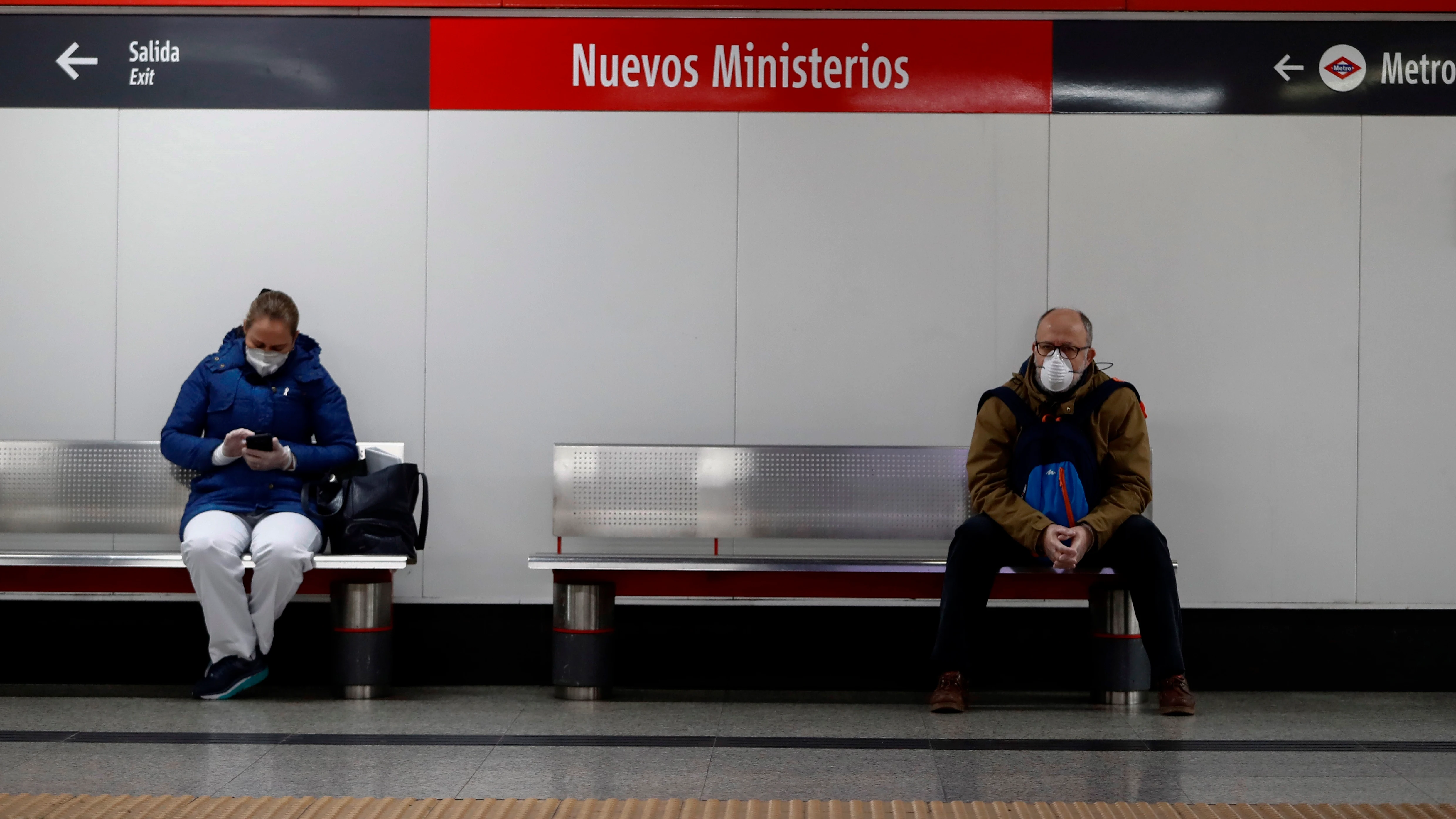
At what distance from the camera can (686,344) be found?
17.0 ft

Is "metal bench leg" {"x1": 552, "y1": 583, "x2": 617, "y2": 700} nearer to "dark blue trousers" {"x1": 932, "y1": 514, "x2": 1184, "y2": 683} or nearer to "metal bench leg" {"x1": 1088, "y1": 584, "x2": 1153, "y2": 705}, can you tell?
"dark blue trousers" {"x1": 932, "y1": 514, "x2": 1184, "y2": 683}

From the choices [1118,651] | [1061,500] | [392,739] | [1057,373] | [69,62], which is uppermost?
[69,62]

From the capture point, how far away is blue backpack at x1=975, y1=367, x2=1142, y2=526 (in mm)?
4379

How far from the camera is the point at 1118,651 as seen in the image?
4574 mm

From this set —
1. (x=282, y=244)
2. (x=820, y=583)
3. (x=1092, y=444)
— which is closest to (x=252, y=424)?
(x=282, y=244)

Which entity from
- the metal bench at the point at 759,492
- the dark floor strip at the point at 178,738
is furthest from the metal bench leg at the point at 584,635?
the dark floor strip at the point at 178,738

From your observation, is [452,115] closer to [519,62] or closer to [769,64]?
[519,62]

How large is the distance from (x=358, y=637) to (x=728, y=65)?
2.70 metres

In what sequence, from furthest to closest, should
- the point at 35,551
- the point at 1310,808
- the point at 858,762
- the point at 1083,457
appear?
the point at 35,551, the point at 1083,457, the point at 858,762, the point at 1310,808

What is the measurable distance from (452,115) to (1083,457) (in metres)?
2.88

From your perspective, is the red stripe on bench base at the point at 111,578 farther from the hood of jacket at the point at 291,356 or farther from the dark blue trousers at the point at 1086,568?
the dark blue trousers at the point at 1086,568

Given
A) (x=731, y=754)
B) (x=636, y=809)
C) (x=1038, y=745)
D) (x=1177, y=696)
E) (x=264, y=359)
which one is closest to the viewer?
(x=636, y=809)

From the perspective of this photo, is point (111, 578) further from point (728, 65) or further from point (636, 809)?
point (728, 65)

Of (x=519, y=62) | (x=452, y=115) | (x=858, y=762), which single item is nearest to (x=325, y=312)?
(x=452, y=115)
